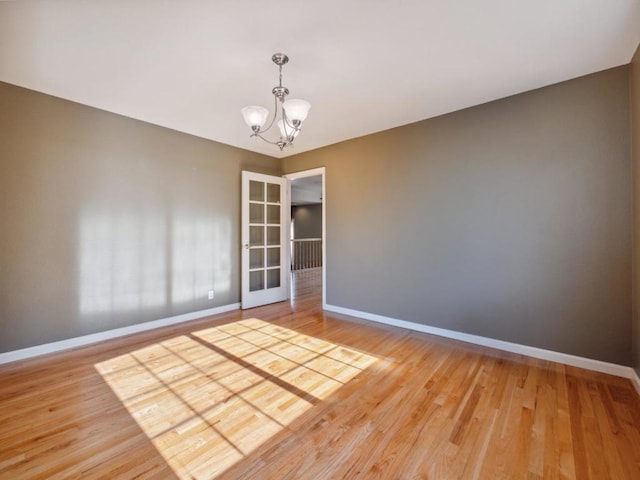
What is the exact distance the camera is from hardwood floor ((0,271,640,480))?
4.55ft

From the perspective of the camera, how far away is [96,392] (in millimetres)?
2023

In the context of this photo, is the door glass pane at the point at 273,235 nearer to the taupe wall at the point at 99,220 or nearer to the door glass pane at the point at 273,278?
the door glass pane at the point at 273,278

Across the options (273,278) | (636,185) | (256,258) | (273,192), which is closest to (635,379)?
(636,185)

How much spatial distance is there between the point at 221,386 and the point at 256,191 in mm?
3075

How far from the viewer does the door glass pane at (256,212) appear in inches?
174

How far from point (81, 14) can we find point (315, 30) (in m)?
1.48

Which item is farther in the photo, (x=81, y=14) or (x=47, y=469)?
(x=81, y=14)

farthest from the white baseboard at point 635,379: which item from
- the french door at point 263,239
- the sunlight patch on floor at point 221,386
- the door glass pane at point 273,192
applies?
the door glass pane at point 273,192

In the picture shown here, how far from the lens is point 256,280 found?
4512 millimetres

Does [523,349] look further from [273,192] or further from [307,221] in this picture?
[307,221]

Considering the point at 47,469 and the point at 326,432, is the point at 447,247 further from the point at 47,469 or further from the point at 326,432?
the point at 47,469

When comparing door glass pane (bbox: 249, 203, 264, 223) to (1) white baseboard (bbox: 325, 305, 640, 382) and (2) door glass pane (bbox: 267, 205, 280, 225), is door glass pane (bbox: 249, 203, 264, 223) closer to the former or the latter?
(2) door glass pane (bbox: 267, 205, 280, 225)

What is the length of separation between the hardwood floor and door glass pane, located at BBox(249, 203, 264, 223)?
217 cm

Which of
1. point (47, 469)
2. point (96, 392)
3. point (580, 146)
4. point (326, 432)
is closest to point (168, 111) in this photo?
point (96, 392)
